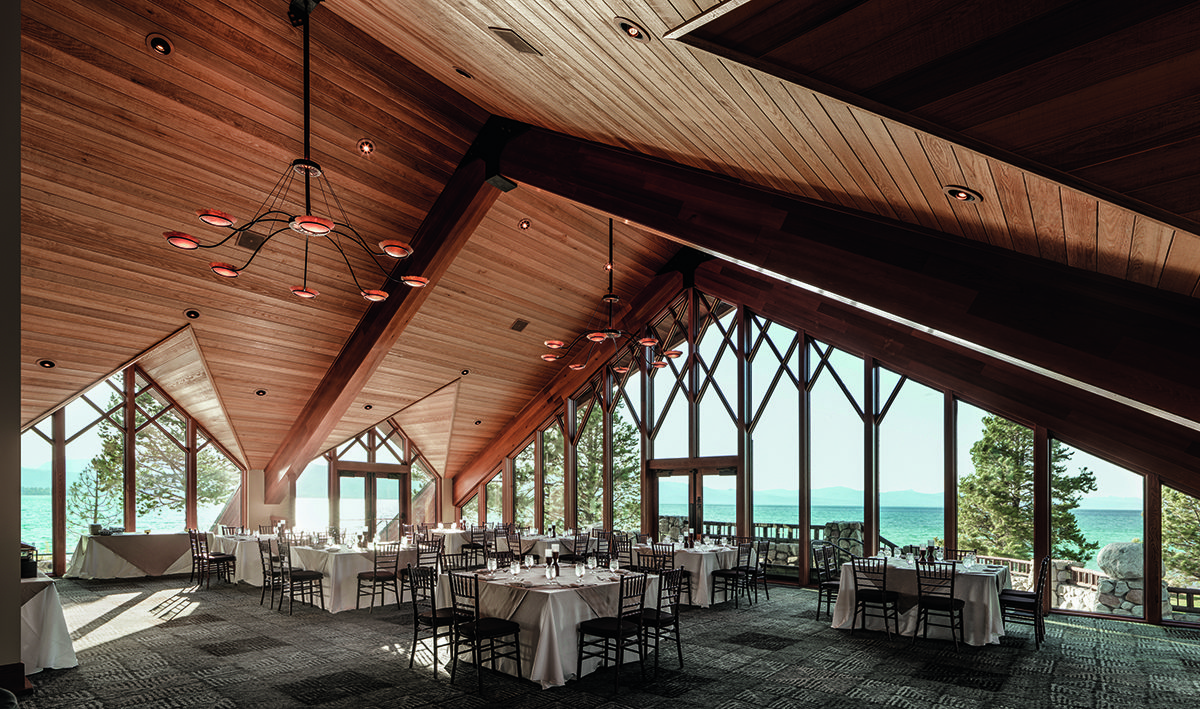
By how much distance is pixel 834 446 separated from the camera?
11414mm

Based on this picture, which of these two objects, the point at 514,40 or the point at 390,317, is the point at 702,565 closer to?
the point at 390,317

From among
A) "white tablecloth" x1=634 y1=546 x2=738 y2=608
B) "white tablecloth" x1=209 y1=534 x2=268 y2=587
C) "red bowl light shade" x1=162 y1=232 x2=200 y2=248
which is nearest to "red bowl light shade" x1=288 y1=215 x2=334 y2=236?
"red bowl light shade" x1=162 y1=232 x2=200 y2=248

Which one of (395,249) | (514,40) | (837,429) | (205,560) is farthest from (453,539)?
(514,40)

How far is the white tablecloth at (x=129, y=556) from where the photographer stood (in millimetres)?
11227

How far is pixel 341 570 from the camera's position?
888cm

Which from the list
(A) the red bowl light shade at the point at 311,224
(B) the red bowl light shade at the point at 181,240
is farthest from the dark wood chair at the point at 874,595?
(B) the red bowl light shade at the point at 181,240

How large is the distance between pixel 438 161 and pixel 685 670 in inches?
272

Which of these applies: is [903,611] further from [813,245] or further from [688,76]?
[688,76]

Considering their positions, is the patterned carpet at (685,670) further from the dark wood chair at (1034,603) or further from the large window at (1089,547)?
the large window at (1089,547)

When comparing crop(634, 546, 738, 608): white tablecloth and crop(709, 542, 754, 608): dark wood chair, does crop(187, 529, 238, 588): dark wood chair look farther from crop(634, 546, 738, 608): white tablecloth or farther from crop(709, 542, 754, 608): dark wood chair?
crop(709, 542, 754, 608): dark wood chair

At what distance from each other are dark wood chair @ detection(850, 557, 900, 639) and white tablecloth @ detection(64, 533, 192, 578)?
11219mm

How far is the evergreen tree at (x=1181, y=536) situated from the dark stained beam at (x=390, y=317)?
9.29 metres

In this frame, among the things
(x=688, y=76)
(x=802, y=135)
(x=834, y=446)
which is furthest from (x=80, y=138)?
(x=834, y=446)

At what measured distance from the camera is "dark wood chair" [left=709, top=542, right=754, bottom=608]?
912cm
